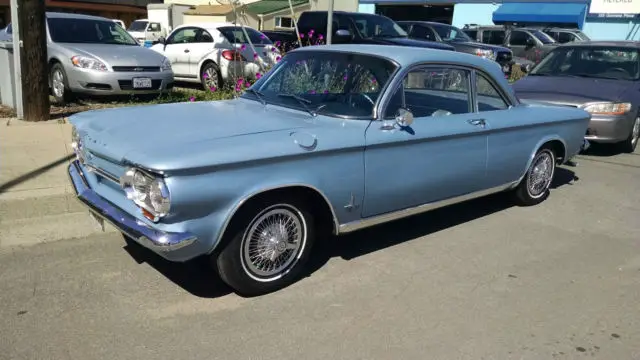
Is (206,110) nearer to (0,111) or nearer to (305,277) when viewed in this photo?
(305,277)

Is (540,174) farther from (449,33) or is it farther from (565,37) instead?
(565,37)

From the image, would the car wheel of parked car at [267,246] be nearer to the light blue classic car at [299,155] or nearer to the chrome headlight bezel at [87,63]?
the light blue classic car at [299,155]

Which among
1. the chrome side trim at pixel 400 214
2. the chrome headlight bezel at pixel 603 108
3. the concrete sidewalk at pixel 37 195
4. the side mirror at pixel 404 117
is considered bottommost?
the concrete sidewalk at pixel 37 195

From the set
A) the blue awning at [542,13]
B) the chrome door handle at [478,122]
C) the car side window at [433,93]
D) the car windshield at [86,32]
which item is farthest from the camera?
the blue awning at [542,13]

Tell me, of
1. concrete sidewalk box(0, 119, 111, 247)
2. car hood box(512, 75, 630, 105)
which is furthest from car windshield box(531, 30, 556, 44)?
concrete sidewalk box(0, 119, 111, 247)

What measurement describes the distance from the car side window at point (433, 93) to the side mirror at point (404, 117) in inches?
5.7

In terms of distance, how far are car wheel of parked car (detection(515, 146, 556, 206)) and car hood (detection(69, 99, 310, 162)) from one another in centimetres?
276

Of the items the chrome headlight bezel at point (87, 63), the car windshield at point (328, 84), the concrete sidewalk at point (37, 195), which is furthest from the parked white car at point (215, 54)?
the car windshield at point (328, 84)

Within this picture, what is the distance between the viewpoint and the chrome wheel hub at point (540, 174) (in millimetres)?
Answer: 5885

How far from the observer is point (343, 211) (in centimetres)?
398

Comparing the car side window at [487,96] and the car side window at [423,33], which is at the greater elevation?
the car side window at [423,33]

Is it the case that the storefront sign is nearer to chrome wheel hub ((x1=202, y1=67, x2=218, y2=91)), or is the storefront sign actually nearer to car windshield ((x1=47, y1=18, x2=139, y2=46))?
chrome wheel hub ((x1=202, y1=67, x2=218, y2=91))

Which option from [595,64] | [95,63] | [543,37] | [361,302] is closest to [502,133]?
[361,302]

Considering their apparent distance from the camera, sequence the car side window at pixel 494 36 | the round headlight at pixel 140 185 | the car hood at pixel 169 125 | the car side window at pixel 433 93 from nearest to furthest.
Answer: the round headlight at pixel 140 185
the car hood at pixel 169 125
the car side window at pixel 433 93
the car side window at pixel 494 36
